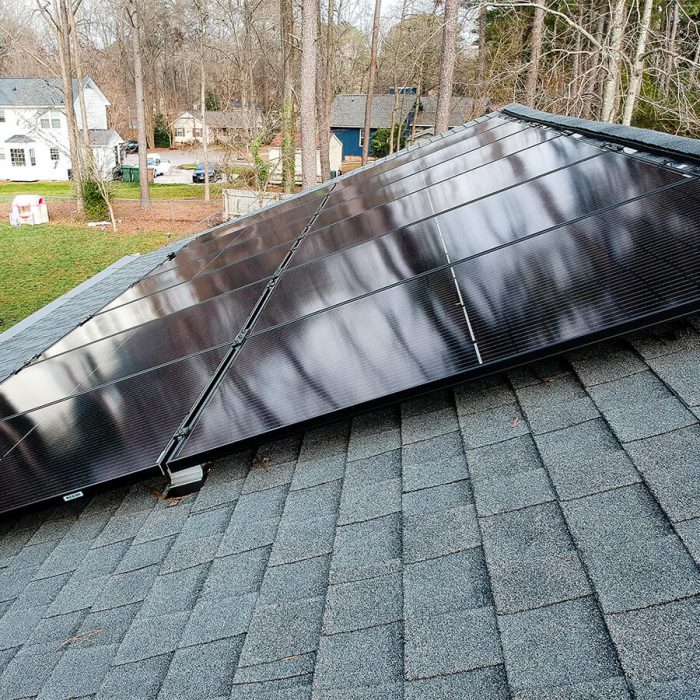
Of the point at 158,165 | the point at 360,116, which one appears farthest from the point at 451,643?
the point at 360,116

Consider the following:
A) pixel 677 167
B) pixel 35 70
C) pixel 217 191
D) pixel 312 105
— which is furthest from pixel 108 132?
pixel 677 167

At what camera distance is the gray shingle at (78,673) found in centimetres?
217

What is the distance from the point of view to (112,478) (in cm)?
295

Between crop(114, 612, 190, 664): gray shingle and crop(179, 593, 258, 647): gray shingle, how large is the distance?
0.04 metres

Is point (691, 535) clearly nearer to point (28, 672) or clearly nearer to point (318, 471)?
point (318, 471)

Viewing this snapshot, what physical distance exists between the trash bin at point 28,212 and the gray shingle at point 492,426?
33.9m

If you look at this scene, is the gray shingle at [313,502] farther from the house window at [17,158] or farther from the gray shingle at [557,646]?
the house window at [17,158]

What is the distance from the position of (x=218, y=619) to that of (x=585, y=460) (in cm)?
139

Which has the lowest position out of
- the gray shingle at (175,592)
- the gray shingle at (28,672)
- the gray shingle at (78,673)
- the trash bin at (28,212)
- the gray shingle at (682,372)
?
the trash bin at (28,212)

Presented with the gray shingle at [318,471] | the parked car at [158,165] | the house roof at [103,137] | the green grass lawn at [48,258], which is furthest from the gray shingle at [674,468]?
the house roof at [103,137]

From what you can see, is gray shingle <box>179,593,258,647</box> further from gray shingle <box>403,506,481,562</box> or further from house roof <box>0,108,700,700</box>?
gray shingle <box>403,506,481,562</box>

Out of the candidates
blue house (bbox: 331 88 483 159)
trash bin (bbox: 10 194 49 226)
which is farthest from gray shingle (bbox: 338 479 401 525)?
blue house (bbox: 331 88 483 159)

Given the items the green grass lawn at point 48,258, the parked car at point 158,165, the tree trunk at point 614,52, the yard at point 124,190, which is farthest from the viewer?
the parked car at point 158,165

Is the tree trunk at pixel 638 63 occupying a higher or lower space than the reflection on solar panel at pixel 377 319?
higher
